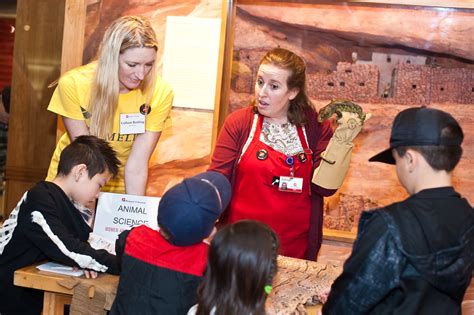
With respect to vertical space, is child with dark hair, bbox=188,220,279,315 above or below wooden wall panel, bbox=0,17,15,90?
below

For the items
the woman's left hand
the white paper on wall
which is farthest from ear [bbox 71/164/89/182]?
the white paper on wall

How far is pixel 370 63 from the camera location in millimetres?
3955

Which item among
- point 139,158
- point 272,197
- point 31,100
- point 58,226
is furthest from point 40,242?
point 31,100

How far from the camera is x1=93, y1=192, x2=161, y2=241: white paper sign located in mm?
2652

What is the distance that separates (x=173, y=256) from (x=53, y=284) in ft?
1.78

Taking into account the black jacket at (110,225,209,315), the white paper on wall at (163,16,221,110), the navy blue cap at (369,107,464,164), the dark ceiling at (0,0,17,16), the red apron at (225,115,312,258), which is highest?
the dark ceiling at (0,0,17,16)

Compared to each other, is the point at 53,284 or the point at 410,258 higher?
the point at 410,258

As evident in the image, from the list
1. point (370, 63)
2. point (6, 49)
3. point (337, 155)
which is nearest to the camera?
point (337, 155)

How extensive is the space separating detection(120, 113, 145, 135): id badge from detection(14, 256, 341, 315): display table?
882mm

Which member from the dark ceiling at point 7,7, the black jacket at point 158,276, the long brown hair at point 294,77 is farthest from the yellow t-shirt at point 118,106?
the dark ceiling at point 7,7

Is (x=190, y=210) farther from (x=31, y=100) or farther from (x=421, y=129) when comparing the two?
(x=31, y=100)

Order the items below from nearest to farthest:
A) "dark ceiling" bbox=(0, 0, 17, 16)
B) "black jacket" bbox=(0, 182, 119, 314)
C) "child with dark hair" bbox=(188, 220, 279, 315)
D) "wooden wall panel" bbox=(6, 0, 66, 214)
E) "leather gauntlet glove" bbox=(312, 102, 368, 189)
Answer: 1. "child with dark hair" bbox=(188, 220, 279, 315)
2. "black jacket" bbox=(0, 182, 119, 314)
3. "leather gauntlet glove" bbox=(312, 102, 368, 189)
4. "wooden wall panel" bbox=(6, 0, 66, 214)
5. "dark ceiling" bbox=(0, 0, 17, 16)

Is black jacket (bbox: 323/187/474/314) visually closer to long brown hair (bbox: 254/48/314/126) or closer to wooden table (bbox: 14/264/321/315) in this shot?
wooden table (bbox: 14/264/321/315)

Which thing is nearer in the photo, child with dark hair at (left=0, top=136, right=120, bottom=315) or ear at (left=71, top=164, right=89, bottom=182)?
child with dark hair at (left=0, top=136, right=120, bottom=315)
